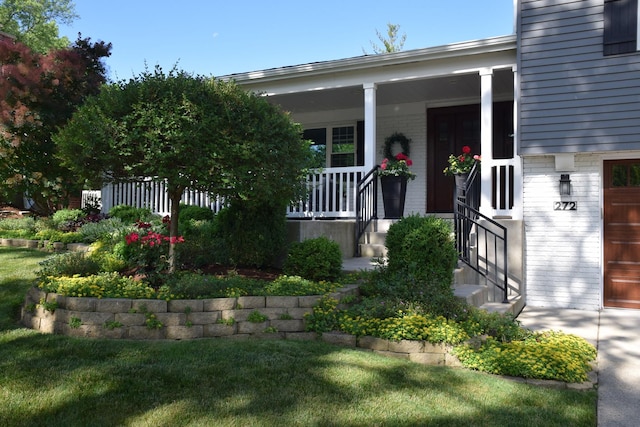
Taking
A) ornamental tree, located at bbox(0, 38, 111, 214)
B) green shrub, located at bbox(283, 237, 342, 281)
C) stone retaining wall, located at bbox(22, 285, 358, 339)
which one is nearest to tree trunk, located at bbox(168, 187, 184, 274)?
stone retaining wall, located at bbox(22, 285, 358, 339)

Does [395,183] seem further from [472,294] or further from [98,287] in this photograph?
[98,287]

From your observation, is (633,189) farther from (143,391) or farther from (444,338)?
(143,391)

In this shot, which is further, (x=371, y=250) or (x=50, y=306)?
(x=371, y=250)

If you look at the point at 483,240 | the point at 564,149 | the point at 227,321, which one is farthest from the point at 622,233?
the point at 227,321

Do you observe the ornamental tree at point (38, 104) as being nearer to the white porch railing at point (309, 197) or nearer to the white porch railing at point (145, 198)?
the white porch railing at point (145, 198)

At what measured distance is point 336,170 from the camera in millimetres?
8492

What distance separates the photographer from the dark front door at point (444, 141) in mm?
10000

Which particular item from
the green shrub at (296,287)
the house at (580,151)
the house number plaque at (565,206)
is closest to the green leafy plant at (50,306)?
the green shrub at (296,287)

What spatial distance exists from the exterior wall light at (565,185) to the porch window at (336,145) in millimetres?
4810

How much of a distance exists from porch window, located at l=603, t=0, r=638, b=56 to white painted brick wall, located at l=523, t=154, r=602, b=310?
154 cm

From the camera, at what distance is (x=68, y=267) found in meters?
5.35

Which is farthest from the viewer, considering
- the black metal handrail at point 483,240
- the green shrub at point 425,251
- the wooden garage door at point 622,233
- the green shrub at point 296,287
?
the wooden garage door at point 622,233

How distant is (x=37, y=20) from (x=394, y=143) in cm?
2660

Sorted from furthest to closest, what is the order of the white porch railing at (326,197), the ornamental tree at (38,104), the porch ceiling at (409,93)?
the ornamental tree at (38,104) < the porch ceiling at (409,93) < the white porch railing at (326,197)
